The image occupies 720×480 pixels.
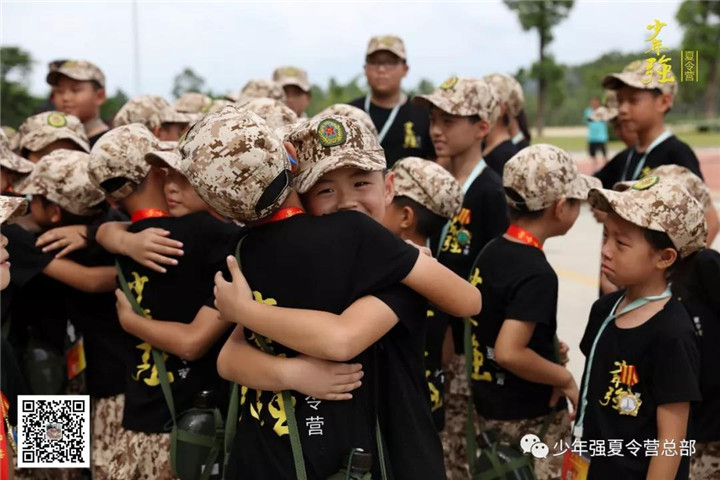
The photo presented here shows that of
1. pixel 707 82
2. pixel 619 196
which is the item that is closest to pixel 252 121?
pixel 619 196

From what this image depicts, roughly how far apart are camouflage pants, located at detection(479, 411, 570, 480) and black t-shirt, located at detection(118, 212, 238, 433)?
48.3 inches

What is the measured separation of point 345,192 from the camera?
227 centimetres

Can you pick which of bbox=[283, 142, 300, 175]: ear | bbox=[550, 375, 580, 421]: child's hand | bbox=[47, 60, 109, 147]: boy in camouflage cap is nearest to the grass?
bbox=[47, 60, 109, 147]: boy in camouflage cap

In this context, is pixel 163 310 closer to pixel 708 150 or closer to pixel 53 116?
pixel 53 116

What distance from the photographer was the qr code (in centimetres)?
331

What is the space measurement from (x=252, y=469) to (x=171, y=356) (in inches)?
37.4

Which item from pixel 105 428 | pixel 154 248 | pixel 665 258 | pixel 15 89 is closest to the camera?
pixel 665 258

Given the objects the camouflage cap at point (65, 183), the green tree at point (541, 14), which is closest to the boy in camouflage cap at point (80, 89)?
the camouflage cap at point (65, 183)

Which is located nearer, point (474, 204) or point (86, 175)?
point (86, 175)

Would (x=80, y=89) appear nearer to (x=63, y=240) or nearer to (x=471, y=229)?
(x=63, y=240)

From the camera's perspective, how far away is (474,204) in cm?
389

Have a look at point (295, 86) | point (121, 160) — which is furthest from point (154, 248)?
point (295, 86)

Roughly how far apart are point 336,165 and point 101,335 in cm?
186

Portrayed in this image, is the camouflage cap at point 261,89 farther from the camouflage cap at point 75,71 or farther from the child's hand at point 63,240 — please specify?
the child's hand at point 63,240
